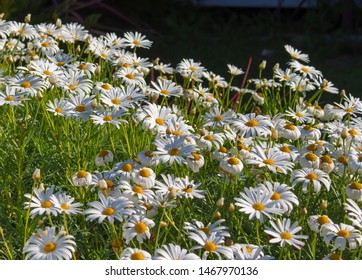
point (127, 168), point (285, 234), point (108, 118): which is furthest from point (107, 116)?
point (285, 234)

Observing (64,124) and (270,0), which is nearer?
(64,124)

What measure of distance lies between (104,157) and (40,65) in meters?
0.80

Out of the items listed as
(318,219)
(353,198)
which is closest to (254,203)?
(318,219)

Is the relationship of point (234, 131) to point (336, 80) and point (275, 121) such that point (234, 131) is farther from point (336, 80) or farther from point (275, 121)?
point (336, 80)

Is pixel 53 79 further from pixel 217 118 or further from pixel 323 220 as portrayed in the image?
pixel 323 220

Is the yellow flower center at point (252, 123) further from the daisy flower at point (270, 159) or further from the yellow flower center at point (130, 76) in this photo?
the yellow flower center at point (130, 76)

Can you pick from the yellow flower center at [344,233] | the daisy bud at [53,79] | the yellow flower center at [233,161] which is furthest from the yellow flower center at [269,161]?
the daisy bud at [53,79]

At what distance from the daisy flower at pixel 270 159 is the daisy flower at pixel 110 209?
0.54m

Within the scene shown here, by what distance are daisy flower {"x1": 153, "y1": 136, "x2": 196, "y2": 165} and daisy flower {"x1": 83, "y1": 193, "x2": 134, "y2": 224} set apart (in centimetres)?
29

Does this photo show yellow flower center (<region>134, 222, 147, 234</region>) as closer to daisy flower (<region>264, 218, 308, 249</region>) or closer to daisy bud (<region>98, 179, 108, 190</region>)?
daisy bud (<region>98, 179, 108, 190</region>)

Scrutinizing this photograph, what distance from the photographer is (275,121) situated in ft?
10.8

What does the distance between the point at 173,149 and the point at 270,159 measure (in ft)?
1.21

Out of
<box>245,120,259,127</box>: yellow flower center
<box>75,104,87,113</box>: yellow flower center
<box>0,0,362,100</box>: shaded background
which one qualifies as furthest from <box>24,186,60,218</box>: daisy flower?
<box>0,0,362,100</box>: shaded background

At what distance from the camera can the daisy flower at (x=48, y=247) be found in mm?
2242
